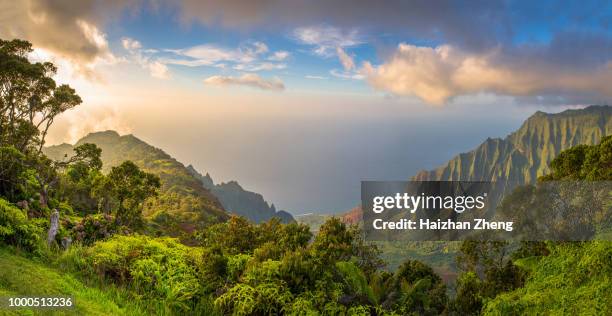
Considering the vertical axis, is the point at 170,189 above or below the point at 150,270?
above

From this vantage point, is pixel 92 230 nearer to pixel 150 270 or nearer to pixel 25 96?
pixel 150 270

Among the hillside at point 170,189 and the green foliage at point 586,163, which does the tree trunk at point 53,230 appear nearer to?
the green foliage at point 586,163

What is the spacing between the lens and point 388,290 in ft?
37.4

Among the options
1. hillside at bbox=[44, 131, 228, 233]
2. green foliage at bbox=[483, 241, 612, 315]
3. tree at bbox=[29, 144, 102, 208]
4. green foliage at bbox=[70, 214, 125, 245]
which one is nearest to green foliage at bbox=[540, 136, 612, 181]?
green foliage at bbox=[483, 241, 612, 315]

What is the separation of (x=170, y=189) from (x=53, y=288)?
10372 cm

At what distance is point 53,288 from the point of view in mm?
8125

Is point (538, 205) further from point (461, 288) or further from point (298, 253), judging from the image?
point (298, 253)

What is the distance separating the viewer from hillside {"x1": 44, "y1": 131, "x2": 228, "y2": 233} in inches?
2295

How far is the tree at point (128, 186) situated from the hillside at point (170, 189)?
4.17 metres

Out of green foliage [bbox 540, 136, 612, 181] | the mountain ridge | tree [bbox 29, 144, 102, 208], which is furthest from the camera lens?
the mountain ridge

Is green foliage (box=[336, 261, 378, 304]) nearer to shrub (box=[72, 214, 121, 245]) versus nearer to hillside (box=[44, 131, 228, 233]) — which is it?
shrub (box=[72, 214, 121, 245])

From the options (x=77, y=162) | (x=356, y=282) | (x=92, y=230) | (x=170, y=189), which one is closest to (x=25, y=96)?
(x=77, y=162)

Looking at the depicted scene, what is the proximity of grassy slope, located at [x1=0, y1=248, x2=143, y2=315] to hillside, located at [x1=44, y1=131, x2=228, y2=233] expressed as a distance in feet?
60.7

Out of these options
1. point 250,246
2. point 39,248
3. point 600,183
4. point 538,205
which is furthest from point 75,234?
point 538,205
